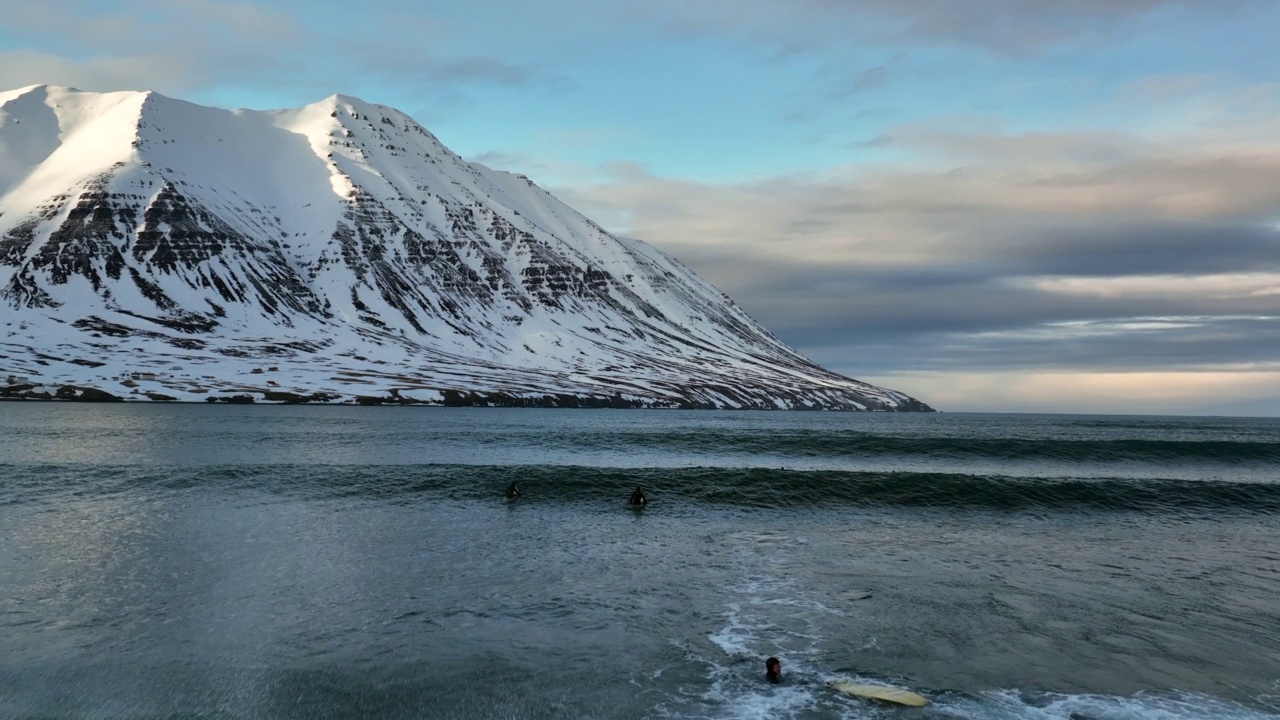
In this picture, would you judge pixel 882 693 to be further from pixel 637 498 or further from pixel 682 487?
pixel 682 487

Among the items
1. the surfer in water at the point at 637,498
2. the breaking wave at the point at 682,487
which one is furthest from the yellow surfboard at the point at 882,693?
the surfer in water at the point at 637,498

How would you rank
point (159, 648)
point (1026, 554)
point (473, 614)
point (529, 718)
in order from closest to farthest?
point (529, 718), point (159, 648), point (473, 614), point (1026, 554)

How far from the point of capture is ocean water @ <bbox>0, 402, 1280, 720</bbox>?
75.9 feet

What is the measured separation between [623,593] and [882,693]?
1262 centimetres

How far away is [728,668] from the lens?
25141mm

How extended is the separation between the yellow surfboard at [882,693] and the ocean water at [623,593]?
452 mm

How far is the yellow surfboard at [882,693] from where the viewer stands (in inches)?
888

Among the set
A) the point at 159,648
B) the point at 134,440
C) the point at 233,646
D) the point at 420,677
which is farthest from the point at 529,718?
the point at 134,440

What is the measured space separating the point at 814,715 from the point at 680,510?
3386 centimetres

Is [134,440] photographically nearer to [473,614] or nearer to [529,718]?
[473,614]

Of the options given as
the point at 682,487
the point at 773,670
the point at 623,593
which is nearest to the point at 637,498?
the point at 682,487

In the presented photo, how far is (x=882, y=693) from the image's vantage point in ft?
75.5

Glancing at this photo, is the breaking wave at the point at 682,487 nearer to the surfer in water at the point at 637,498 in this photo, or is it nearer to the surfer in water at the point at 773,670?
the surfer in water at the point at 637,498

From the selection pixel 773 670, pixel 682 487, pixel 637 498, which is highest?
pixel 682 487
